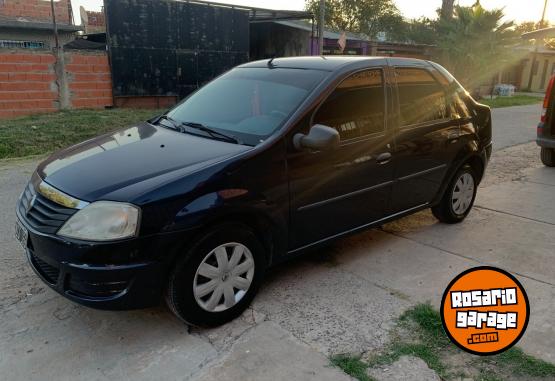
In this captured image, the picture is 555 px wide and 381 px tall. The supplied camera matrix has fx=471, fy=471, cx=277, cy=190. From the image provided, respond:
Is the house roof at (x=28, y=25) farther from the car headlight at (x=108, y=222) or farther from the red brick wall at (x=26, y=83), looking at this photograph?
the car headlight at (x=108, y=222)

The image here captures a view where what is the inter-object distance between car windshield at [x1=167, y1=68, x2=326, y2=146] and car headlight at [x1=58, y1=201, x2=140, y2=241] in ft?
3.11

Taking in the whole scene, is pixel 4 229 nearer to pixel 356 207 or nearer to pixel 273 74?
pixel 273 74

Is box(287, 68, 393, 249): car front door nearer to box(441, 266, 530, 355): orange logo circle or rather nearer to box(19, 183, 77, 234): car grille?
box(441, 266, 530, 355): orange logo circle

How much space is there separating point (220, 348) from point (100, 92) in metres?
11.4

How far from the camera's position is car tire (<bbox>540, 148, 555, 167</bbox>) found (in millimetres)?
7738

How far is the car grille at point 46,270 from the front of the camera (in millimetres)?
2670

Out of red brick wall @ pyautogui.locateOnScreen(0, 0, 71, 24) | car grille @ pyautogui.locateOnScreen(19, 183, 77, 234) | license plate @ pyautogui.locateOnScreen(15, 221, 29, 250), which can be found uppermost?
red brick wall @ pyautogui.locateOnScreen(0, 0, 71, 24)

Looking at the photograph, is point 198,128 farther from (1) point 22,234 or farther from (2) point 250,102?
(1) point 22,234

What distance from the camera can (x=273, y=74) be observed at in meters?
3.71

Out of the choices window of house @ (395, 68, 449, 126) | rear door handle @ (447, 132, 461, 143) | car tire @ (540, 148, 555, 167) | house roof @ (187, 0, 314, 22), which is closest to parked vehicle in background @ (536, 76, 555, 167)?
car tire @ (540, 148, 555, 167)

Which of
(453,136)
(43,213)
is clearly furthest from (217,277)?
(453,136)

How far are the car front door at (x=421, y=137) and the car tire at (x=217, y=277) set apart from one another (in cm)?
157

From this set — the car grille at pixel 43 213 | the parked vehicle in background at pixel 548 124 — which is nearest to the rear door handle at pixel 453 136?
the car grille at pixel 43 213

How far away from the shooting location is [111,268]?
8.15 ft
